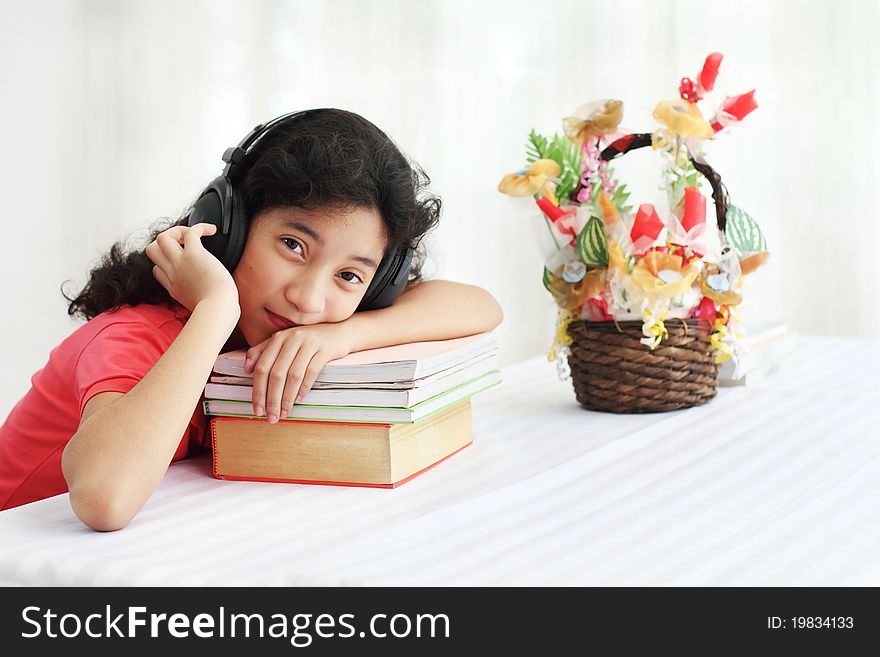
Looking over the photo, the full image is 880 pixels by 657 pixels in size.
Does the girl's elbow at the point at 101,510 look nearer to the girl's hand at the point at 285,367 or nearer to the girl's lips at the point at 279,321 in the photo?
the girl's hand at the point at 285,367

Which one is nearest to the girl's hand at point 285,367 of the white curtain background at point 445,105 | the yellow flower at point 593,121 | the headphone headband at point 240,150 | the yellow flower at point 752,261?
the headphone headband at point 240,150

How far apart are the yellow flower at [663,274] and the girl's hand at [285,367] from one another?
399 mm

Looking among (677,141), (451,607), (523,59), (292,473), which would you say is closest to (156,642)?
(451,607)

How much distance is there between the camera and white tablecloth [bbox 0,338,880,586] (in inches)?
24.9

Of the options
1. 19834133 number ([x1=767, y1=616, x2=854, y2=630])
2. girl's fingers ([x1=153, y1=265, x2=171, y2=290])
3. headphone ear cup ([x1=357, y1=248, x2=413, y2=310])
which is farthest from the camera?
headphone ear cup ([x1=357, y1=248, x2=413, y2=310])

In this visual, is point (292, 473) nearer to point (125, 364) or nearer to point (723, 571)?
point (125, 364)

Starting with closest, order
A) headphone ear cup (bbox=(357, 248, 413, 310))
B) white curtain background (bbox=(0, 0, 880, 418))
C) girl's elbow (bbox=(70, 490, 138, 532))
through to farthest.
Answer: girl's elbow (bbox=(70, 490, 138, 532)) < headphone ear cup (bbox=(357, 248, 413, 310)) < white curtain background (bbox=(0, 0, 880, 418))

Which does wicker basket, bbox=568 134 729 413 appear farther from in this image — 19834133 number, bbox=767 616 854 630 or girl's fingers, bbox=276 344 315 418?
19834133 number, bbox=767 616 854 630

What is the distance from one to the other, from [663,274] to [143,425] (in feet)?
2.05

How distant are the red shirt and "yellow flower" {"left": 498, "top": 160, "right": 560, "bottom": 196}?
1.41ft

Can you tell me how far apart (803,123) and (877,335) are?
24.6 inches

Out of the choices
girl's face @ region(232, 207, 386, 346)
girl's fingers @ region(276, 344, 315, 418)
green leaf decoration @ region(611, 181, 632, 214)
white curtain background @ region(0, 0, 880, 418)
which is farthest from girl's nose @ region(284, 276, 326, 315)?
white curtain background @ region(0, 0, 880, 418)

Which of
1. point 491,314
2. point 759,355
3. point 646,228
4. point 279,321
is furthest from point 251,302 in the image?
point 759,355

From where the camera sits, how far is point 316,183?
3.19 ft
